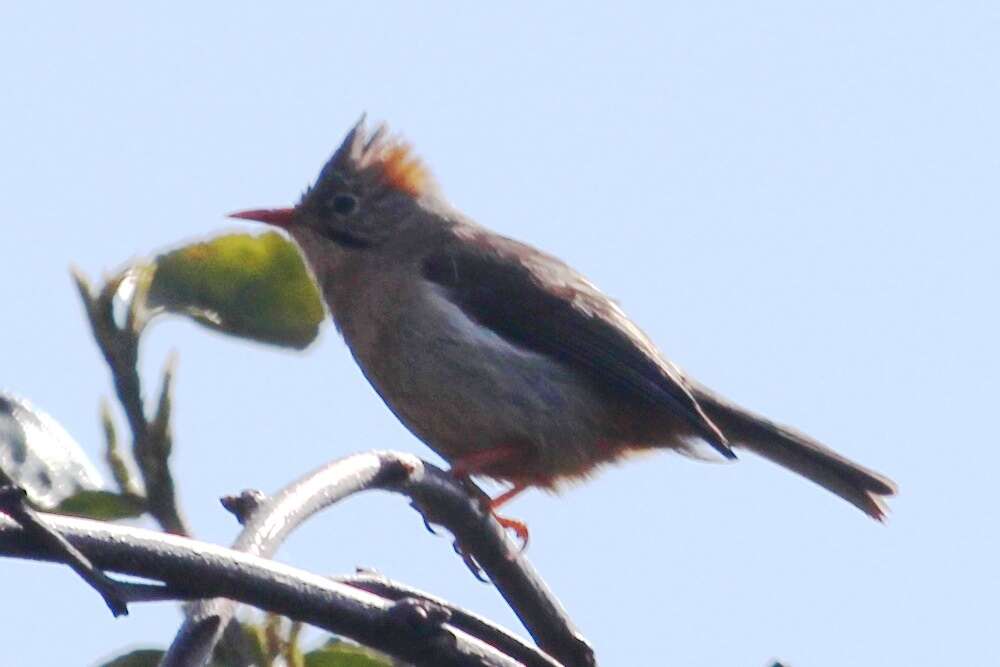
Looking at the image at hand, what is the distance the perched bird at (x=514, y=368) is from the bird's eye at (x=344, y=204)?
16cm

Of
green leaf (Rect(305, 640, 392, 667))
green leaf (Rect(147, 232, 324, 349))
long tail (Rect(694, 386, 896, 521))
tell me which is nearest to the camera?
green leaf (Rect(305, 640, 392, 667))

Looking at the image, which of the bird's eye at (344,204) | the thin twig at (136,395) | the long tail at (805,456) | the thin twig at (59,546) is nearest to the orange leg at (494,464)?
the long tail at (805,456)

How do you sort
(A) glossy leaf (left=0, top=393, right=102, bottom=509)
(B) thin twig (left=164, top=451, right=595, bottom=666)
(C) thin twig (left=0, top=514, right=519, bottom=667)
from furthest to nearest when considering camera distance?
(A) glossy leaf (left=0, top=393, right=102, bottom=509), (B) thin twig (left=164, top=451, right=595, bottom=666), (C) thin twig (left=0, top=514, right=519, bottom=667)

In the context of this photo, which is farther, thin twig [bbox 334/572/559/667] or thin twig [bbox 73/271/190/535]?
thin twig [bbox 334/572/559/667]

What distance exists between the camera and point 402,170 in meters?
7.50

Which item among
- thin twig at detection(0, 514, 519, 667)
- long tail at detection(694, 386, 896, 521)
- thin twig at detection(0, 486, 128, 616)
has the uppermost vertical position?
thin twig at detection(0, 486, 128, 616)

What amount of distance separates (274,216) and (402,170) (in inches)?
27.7

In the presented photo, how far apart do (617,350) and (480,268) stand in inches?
27.3

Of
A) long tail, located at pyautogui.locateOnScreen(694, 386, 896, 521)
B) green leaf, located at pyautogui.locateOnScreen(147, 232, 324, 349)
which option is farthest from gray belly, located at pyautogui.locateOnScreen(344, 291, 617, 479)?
green leaf, located at pyautogui.locateOnScreen(147, 232, 324, 349)

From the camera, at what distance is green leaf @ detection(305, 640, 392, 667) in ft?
8.75

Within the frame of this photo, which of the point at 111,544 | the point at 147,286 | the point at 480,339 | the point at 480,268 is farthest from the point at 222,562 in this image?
the point at 480,268

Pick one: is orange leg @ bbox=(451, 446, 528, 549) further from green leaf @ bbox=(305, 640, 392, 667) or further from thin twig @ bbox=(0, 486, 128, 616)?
thin twig @ bbox=(0, 486, 128, 616)

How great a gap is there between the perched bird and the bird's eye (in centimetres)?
16

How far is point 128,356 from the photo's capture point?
3025 millimetres
